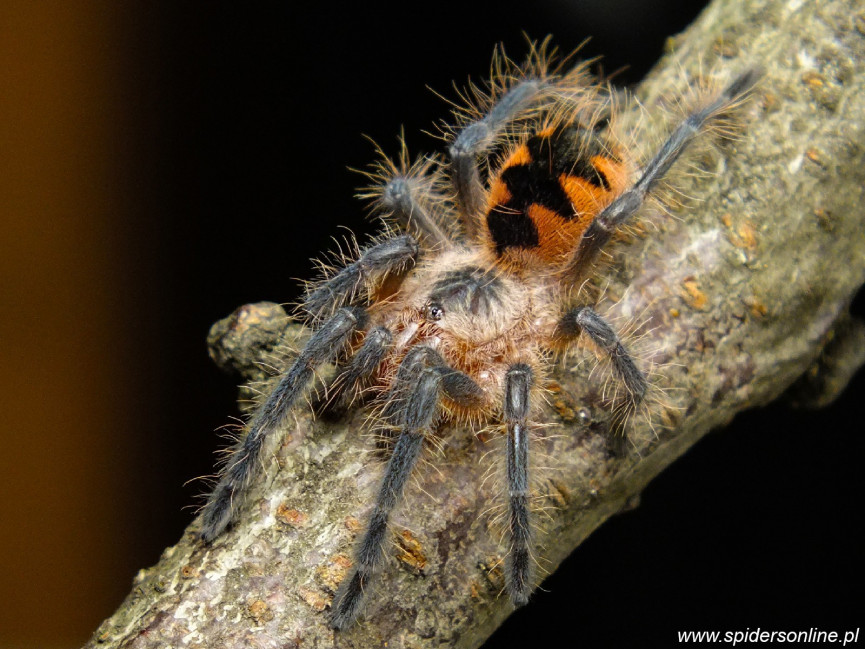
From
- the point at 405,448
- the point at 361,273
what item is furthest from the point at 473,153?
the point at 405,448

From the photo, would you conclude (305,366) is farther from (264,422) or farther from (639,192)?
(639,192)

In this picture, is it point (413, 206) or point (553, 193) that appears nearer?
point (553, 193)

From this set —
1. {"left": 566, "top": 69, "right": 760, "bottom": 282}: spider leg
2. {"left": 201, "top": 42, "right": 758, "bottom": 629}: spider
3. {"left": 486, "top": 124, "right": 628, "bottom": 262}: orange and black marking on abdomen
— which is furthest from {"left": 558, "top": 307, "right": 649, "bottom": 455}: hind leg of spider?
{"left": 486, "top": 124, "right": 628, "bottom": 262}: orange and black marking on abdomen

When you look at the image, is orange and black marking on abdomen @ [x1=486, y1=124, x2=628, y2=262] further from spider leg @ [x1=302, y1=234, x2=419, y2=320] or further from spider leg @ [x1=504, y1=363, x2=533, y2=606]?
spider leg @ [x1=504, y1=363, x2=533, y2=606]

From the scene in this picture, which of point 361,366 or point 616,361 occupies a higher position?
point 361,366

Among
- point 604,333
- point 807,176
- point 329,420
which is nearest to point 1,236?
point 329,420

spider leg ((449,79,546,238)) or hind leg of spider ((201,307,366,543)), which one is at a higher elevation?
spider leg ((449,79,546,238))
